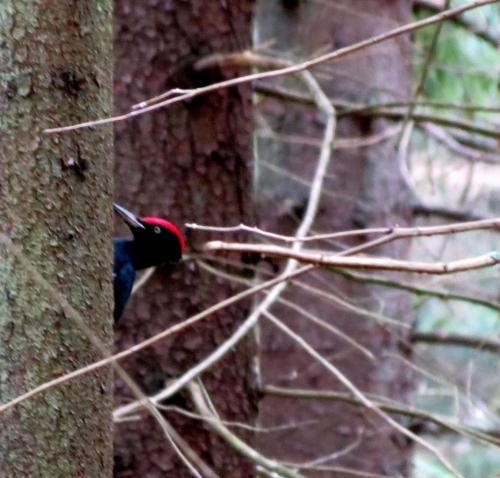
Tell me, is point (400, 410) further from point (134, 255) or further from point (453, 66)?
point (453, 66)

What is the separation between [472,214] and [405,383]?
102 cm

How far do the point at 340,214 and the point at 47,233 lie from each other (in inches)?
170

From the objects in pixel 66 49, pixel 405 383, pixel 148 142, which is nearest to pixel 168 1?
pixel 148 142

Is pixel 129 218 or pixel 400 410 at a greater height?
pixel 129 218

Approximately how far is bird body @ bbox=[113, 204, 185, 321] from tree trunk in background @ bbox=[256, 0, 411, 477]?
2.32 metres

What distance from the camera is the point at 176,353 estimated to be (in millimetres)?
3984

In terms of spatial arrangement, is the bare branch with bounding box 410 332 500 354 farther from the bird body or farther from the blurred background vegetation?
the bird body

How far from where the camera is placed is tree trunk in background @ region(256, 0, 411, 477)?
6.17m

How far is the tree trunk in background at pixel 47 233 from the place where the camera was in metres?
2.00

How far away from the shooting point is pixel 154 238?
12.1ft

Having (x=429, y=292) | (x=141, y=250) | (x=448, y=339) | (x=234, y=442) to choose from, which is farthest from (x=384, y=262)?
(x=448, y=339)

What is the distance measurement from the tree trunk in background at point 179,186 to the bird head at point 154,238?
20cm

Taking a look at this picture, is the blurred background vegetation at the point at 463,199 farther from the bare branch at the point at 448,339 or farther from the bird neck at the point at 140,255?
the bird neck at the point at 140,255

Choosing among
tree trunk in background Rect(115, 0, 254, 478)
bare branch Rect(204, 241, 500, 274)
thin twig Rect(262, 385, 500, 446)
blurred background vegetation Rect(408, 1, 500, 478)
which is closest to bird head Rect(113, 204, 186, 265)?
tree trunk in background Rect(115, 0, 254, 478)
